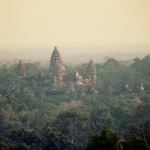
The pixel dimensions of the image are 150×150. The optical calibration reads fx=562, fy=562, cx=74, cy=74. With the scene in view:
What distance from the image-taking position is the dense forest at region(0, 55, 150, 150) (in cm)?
5034

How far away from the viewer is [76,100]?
84062 mm

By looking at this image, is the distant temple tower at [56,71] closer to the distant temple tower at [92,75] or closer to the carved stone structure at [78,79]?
the carved stone structure at [78,79]

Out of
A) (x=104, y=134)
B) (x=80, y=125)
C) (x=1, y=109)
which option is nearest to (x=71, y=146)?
(x=80, y=125)

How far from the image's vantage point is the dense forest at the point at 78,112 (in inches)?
1982

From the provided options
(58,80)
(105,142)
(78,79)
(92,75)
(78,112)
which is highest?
(105,142)

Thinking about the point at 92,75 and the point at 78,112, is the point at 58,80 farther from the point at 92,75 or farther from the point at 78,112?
the point at 78,112

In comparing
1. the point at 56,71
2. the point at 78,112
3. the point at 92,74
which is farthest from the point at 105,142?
the point at 92,74

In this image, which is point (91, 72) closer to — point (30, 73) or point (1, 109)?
point (30, 73)

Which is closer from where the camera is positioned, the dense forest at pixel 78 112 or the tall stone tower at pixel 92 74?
the dense forest at pixel 78 112

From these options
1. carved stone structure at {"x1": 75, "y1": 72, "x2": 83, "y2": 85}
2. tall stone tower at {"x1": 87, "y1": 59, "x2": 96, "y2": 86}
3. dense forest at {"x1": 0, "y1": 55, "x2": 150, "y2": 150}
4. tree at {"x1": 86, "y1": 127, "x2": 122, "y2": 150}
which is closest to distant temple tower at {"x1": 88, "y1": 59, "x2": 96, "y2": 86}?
tall stone tower at {"x1": 87, "y1": 59, "x2": 96, "y2": 86}

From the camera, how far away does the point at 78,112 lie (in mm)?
63344

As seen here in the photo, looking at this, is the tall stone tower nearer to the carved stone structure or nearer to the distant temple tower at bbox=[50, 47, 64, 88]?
the carved stone structure

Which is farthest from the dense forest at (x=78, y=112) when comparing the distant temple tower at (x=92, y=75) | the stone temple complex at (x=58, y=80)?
the distant temple tower at (x=92, y=75)

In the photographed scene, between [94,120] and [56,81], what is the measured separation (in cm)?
2906
